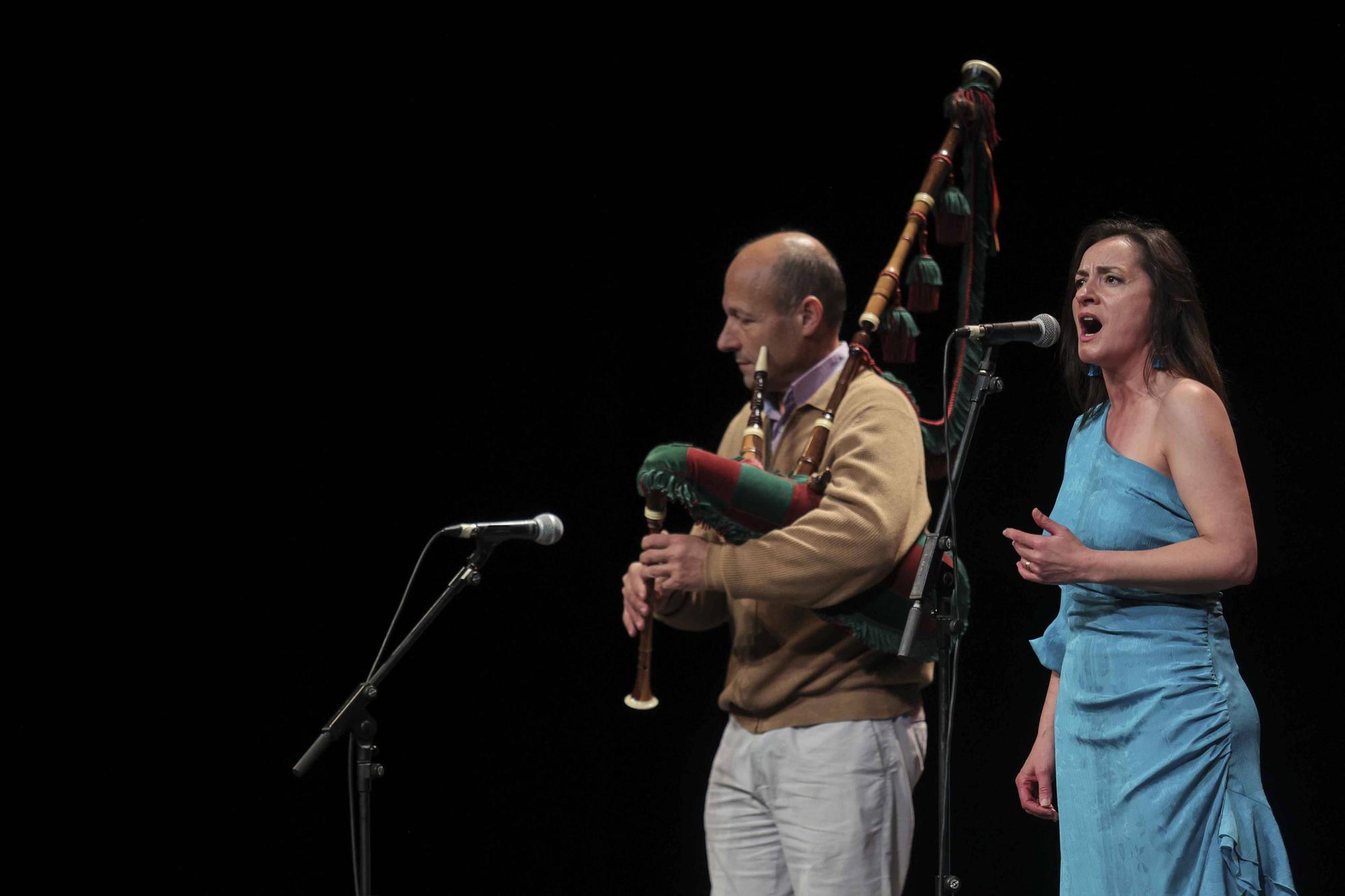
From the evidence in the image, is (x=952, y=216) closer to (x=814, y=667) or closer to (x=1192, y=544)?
(x=814, y=667)

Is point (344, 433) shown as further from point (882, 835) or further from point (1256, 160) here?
point (1256, 160)

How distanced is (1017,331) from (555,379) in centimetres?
211

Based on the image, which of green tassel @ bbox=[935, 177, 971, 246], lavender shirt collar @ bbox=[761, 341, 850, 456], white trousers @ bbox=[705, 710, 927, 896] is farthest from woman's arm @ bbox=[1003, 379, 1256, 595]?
green tassel @ bbox=[935, 177, 971, 246]

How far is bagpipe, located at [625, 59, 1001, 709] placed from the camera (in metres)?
2.40

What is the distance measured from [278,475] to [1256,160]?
270 centimetres

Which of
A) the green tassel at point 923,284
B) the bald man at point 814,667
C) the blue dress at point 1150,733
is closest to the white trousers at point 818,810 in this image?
the bald man at point 814,667

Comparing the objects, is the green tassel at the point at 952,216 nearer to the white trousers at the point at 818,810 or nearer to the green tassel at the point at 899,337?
the green tassel at the point at 899,337

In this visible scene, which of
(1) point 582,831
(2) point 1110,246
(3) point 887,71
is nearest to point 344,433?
Answer: (1) point 582,831

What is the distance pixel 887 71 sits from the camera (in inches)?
150

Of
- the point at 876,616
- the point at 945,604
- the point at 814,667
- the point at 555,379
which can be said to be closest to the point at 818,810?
the point at 814,667

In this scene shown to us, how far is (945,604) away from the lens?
2.09 m

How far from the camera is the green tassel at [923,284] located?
299cm

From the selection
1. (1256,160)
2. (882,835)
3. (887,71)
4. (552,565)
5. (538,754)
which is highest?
(887,71)

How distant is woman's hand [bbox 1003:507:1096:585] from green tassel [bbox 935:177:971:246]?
1.29m
